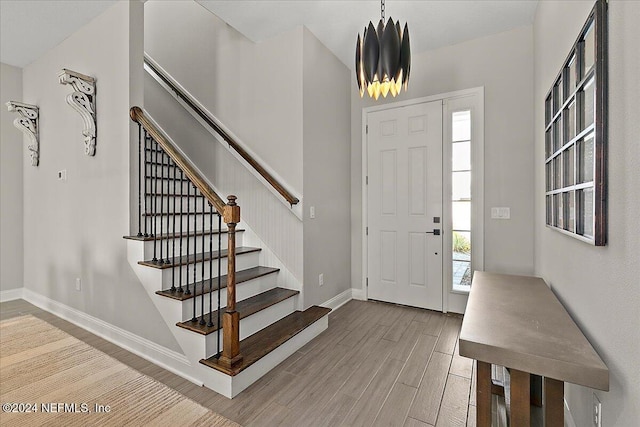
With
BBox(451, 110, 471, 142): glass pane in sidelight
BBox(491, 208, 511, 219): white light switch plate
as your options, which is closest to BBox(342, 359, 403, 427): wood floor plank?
BBox(491, 208, 511, 219): white light switch plate

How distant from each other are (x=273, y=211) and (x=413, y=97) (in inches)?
80.0

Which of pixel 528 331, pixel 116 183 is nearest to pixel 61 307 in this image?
pixel 116 183

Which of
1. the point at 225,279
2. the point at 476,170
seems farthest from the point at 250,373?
the point at 476,170

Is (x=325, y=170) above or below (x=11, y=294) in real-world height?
above

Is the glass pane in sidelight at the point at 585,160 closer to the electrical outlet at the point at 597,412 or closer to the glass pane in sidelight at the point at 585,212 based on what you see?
the glass pane in sidelight at the point at 585,212

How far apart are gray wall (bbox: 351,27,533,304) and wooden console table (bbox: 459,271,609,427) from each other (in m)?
1.54

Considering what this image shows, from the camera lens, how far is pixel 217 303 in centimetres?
244

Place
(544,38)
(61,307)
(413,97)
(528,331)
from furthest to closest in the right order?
(413,97)
(61,307)
(544,38)
(528,331)

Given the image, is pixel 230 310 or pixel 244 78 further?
pixel 244 78

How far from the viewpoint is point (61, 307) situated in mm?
3273

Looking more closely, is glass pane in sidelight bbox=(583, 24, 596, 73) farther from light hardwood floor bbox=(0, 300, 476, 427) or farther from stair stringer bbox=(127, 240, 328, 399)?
stair stringer bbox=(127, 240, 328, 399)

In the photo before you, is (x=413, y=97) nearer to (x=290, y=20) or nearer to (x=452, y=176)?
(x=452, y=176)

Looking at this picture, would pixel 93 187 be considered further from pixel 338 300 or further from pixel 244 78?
pixel 338 300

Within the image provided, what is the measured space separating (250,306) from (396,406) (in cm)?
129
